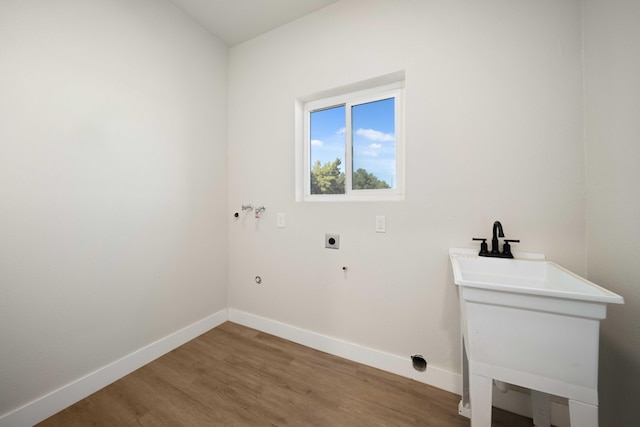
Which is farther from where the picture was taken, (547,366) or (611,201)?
(611,201)

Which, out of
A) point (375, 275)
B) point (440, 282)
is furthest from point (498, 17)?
point (375, 275)

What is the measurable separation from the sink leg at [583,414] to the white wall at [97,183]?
2311mm

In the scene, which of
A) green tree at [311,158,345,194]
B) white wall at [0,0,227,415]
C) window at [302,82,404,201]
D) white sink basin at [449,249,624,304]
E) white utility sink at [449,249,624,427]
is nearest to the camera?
white utility sink at [449,249,624,427]

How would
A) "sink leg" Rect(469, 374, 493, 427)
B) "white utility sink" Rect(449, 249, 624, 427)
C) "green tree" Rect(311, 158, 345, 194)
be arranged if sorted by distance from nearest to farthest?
1. "white utility sink" Rect(449, 249, 624, 427)
2. "sink leg" Rect(469, 374, 493, 427)
3. "green tree" Rect(311, 158, 345, 194)

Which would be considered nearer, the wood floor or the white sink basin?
the white sink basin

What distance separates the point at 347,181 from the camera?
1.88m

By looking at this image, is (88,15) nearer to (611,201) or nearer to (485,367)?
(485,367)

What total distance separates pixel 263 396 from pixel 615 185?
6.69 feet

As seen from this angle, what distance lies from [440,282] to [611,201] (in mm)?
831

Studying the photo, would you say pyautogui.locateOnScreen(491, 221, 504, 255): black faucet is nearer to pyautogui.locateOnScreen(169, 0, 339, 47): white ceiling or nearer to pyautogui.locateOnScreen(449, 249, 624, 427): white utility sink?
pyautogui.locateOnScreen(449, 249, 624, 427): white utility sink

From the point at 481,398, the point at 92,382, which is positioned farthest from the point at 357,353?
the point at 92,382

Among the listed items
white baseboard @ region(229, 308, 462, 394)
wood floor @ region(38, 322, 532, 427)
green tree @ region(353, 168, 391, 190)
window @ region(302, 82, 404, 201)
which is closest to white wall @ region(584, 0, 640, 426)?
wood floor @ region(38, 322, 532, 427)

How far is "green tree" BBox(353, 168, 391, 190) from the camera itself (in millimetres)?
1780

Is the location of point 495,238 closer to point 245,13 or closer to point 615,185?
point 615,185
